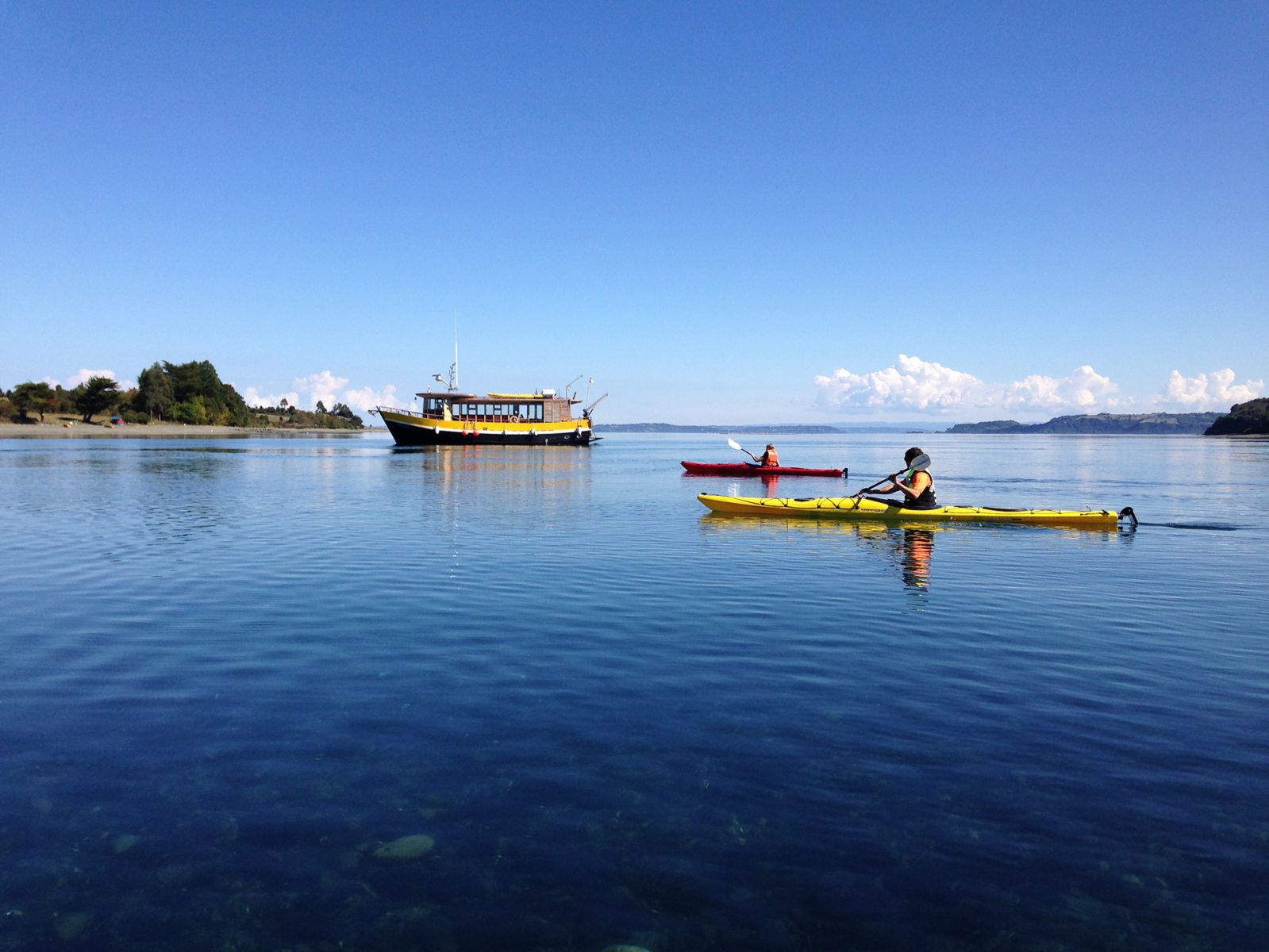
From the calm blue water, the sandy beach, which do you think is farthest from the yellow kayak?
the sandy beach

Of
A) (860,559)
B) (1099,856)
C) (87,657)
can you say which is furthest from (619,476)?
(1099,856)

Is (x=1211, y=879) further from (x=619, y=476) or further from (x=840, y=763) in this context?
(x=619, y=476)

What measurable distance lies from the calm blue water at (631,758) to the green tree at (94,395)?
130 metres

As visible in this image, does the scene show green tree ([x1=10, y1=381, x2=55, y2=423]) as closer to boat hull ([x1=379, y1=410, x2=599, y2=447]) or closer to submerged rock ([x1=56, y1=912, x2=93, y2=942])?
boat hull ([x1=379, y1=410, x2=599, y2=447])

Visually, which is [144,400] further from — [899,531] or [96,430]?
[899,531]

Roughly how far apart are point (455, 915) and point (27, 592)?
1327 cm

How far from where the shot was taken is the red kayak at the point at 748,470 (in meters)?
46.1

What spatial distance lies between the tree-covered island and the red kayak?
116130mm

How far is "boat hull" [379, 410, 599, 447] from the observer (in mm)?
90625

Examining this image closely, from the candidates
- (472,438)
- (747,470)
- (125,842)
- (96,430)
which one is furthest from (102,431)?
(125,842)

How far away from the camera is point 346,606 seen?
520 inches

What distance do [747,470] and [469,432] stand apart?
49.4m

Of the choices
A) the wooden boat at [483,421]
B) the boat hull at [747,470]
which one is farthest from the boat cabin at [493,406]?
the boat hull at [747,470]

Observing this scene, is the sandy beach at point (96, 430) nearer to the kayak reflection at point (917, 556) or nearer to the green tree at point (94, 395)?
the green tree at point (94, 395)
